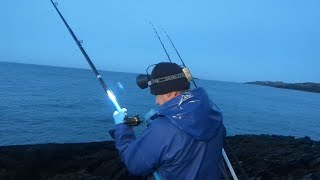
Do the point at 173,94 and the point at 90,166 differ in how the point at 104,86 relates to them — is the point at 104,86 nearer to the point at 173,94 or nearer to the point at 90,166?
the point at 173,94

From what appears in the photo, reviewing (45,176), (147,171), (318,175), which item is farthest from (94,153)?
(147,171)

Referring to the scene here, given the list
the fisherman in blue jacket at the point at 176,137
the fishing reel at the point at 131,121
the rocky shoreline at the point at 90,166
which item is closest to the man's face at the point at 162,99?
the fisherman in blue jacket at the point at 176,137

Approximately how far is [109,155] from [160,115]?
13239 millimetres

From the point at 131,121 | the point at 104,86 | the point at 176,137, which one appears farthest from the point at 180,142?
the point at 104,86

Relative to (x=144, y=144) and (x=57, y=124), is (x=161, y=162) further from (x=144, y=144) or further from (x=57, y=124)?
(x=57, y=124)

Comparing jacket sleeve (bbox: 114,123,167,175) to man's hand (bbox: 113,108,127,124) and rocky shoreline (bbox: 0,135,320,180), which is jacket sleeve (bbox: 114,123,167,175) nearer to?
man's hand (bbox: 113,108,127,124)

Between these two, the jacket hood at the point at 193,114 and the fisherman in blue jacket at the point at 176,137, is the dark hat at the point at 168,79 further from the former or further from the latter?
the jacket hood at the point at 193,114

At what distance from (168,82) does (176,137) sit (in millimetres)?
473

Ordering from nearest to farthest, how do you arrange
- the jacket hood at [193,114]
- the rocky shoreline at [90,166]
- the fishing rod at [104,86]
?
1. the jacket hood at [193,114]
2. the fishing rod at [104,86]
3. the rocky shoreline at [90,166]

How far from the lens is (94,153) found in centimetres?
1619

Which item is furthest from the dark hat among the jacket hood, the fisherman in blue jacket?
the jacket hood

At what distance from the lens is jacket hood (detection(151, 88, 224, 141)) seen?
245cm

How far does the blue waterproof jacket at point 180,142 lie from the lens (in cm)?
246

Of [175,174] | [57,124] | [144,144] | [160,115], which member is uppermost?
[160,115]
